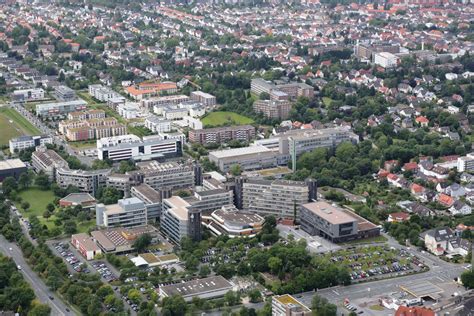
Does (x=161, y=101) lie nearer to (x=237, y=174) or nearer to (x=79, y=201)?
(x=237, y=174)

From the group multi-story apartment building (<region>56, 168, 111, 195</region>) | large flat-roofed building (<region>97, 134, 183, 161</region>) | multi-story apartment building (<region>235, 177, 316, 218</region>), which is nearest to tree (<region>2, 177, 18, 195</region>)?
multi-story apartment building (<region>56, 168, 111, 195</region>)

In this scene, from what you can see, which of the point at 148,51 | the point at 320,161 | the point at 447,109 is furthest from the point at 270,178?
the point at 148,51

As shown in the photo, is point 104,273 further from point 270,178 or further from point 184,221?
point 270,178

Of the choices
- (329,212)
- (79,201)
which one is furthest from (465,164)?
(79,201)

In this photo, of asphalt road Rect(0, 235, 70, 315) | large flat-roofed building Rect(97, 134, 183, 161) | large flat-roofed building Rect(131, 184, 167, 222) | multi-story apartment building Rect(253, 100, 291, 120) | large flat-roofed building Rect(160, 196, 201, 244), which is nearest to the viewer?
asphalt road Rect(0, 235, 70, 315)

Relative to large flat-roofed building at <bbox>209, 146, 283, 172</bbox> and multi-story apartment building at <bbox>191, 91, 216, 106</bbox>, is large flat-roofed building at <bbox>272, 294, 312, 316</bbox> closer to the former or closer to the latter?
large flat-roofed building at <bbox>209, 146, 283, 172</bbox>

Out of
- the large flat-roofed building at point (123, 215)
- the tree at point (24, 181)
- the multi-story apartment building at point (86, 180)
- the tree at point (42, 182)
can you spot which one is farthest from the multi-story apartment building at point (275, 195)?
the tree at point (24, 181)
